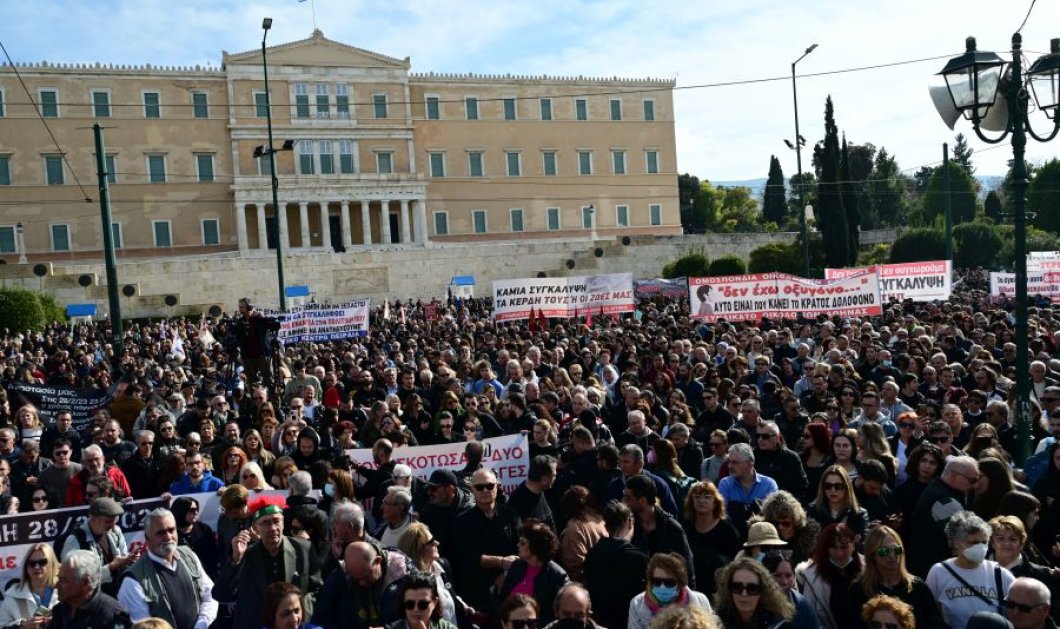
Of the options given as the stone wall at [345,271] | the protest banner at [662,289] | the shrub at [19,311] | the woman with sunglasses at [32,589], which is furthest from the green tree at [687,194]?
the woman with sunglasses at [32,589]

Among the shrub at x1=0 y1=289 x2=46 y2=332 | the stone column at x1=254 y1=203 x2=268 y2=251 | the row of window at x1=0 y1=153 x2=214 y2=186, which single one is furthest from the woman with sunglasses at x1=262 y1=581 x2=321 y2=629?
the stone column at x1=254 y1=203 x2=268 y2=251

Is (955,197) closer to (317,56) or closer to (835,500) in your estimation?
(317,56)

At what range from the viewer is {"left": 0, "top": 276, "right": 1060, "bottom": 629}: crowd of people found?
5402 mm

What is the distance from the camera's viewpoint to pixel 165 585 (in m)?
5.99

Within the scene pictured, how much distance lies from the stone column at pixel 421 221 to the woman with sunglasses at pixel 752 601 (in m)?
→ 55.2

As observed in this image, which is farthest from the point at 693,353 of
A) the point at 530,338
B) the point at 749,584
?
the point at 749,584

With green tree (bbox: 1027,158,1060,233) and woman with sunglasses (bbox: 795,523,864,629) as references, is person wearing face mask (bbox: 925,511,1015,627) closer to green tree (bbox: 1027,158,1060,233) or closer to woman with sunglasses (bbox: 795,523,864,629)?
woman with sunglasses (bbox: 795,523,864,629)

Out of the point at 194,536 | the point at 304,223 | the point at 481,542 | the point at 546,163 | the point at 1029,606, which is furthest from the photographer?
the point at 546,163

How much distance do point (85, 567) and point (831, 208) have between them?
45.2m

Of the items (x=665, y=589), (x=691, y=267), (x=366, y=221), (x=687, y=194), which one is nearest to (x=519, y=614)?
(x=665, y=589)

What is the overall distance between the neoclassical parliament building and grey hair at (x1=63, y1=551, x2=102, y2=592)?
152 feet

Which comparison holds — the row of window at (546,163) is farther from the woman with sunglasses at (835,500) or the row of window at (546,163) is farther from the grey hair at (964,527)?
the grey hair at (964,527)

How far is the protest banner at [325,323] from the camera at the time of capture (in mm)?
19344

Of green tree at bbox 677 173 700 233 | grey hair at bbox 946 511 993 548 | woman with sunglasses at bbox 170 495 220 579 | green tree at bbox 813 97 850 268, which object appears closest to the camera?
grey hair at bbox 946 511 993 548
